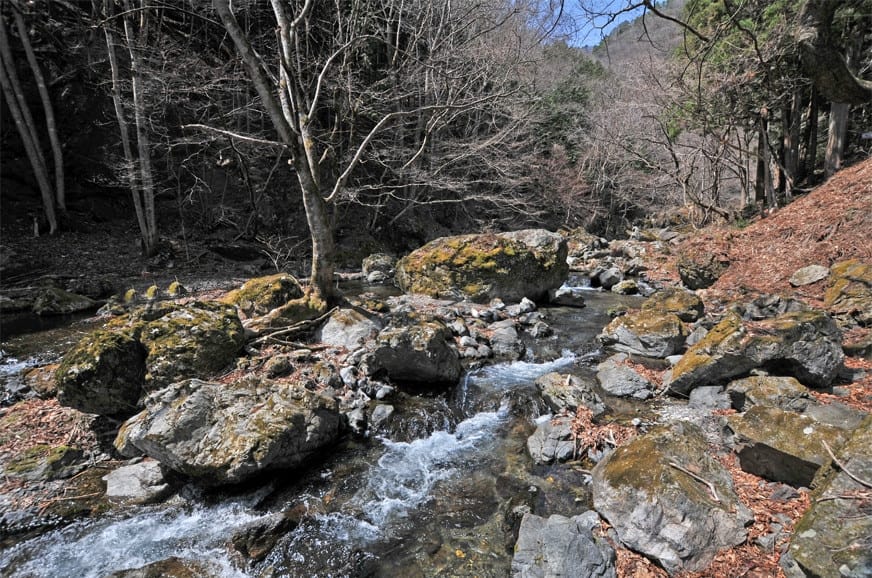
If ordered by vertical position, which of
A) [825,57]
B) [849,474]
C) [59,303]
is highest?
[825,57]

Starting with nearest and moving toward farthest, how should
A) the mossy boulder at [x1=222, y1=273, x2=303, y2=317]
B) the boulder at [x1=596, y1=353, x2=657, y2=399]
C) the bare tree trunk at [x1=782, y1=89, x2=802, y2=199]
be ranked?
the boulder at [x1=596, y1=353, x2=657, y2=399]
the mossy boulder at [x1=222, y1=273, x2=303, y2=317]
the bare tree trunk at [x1=782, y1=89, x2=802, y2=199]

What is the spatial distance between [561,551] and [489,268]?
24.5ft

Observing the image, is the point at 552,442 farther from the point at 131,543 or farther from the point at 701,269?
the point at 701,269

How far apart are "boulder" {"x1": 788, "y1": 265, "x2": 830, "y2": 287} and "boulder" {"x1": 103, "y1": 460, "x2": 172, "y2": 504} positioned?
11737 mm

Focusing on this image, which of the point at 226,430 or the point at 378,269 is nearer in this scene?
the point at 226,430

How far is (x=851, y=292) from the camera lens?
7273 mm

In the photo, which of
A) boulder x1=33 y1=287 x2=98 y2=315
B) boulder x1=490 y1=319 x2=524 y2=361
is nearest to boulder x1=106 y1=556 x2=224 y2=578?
boulder x1=490 y1=319 x2=524 y2=361

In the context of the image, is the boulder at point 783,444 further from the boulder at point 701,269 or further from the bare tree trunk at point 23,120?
the bare tree trunk at point 23,120

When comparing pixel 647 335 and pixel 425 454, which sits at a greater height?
pixel 647 335

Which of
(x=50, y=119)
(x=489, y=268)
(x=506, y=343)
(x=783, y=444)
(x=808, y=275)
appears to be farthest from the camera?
(x=50, y=119)

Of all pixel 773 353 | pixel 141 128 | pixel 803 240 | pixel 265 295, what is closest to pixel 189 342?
pixel 265 295

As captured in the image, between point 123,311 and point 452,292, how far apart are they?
24.5 feet

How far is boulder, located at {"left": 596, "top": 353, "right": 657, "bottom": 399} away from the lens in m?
5.68

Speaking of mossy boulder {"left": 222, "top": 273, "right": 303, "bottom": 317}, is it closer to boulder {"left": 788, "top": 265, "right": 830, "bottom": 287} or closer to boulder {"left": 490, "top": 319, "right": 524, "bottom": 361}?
boulder {"left": 490, "top": 319, "right": 524, "bottom": 361}
